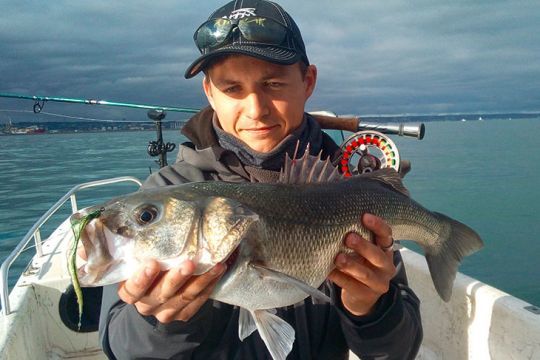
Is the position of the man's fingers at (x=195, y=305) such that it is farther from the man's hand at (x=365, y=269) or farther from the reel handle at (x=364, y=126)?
the reel handle at (x=364, y=126)

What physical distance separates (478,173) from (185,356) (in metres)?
22.2

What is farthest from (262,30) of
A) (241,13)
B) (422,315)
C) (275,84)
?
(422,315)

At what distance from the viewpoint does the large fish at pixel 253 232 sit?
5.59ft

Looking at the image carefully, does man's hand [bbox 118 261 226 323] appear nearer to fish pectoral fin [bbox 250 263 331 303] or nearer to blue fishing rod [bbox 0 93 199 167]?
fish pectoral fin [bbox 250 263 331 303]

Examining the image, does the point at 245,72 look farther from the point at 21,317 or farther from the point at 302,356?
the point at 21,317

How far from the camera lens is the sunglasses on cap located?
2.68m

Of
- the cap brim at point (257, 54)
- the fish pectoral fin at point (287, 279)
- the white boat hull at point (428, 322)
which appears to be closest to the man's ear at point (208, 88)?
the cap brim at point (257, 54)

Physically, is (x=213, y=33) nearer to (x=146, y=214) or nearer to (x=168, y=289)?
(x=146, y=214)

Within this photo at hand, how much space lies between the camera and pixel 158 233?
68.2 inches

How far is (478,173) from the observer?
21531mm

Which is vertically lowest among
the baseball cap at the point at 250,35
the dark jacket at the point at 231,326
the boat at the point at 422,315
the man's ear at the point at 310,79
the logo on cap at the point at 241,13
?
the boat at the point at 422,315

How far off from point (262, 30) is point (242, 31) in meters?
0.13

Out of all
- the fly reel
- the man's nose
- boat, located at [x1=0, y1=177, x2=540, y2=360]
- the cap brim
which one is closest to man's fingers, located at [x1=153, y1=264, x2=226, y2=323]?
the man's nose

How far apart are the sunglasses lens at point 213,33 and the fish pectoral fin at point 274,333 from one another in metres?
1.66
